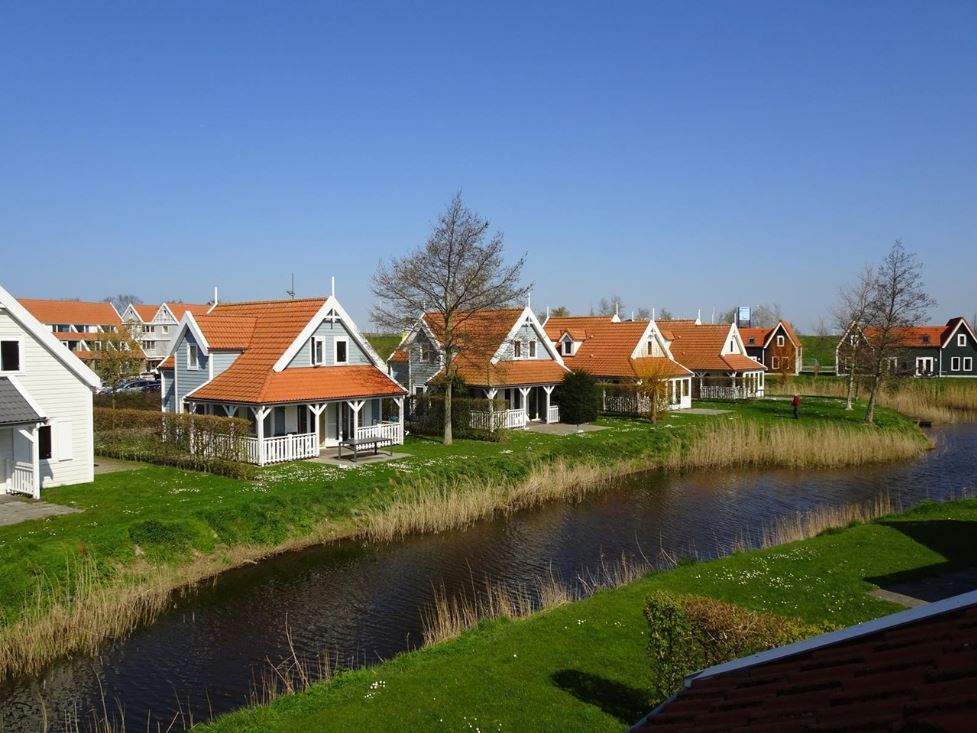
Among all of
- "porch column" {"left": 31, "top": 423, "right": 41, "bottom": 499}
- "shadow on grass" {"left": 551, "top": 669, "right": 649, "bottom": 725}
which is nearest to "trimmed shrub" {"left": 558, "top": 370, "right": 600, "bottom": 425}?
"porch column" {"left": 31, "top": 423, "right": 41, "bottom": 499}

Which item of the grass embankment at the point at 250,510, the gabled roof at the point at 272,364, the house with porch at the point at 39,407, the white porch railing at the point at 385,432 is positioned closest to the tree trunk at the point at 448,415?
the grass embankment at the point at 250,510

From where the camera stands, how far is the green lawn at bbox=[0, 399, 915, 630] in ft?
50.8

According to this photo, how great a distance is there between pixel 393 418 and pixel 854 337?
35731mm

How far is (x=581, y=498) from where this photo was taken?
2661cm

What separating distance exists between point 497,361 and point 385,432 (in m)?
7.80

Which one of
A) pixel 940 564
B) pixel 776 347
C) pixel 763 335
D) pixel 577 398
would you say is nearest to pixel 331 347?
pixel 577 398

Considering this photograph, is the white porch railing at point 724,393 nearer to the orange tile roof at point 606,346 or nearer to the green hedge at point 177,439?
the orange tile roof at point 606,346

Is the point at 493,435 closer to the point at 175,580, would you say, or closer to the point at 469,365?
the point at 469,365

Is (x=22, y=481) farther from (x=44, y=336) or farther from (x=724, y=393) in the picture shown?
(x=724, y=393)

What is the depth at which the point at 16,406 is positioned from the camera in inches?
808

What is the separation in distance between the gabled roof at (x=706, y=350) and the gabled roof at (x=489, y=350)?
710 inches

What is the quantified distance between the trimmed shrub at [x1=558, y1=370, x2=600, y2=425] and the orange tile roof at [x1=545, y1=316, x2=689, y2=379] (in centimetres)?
485

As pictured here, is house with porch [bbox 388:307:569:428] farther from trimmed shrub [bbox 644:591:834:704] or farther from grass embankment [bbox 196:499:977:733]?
trimmed shrub [bbox 644:591:834:704]

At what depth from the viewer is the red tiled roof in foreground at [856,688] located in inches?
117
